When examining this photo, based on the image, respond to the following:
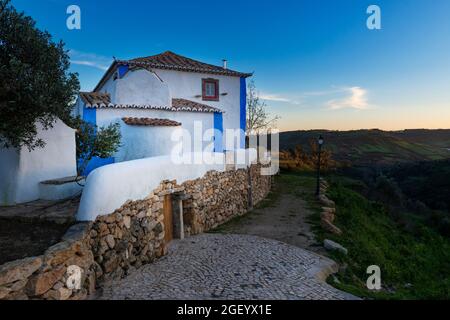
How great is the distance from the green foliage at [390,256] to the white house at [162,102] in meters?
7.04

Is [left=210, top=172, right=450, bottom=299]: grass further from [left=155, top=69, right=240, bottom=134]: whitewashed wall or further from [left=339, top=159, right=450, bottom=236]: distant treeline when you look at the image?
[left=155, top=69, right=240, bottom=134]: whitewashed wall

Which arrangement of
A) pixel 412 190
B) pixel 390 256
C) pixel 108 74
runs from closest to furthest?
pixel 390 256 → pixel 108 74 → pixel 412 190

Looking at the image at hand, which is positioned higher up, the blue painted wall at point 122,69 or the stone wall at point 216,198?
the blue painted wall at point 122,69

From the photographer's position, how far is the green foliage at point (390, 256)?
7824 millimetres

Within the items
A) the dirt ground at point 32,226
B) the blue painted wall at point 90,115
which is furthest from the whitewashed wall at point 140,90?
the dirt ground at point 32,226

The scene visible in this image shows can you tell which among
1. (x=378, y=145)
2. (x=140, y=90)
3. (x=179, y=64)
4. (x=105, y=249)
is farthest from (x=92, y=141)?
(x=378, y=145)

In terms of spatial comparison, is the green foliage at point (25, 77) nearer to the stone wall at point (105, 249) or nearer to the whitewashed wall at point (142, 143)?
the stone wall at point (105, 249)

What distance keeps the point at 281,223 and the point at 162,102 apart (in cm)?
725

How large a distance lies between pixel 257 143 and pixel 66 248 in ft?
71.8

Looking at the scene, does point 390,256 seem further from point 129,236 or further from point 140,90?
point 140,90

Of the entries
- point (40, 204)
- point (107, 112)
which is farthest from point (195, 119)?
point (40, 204)

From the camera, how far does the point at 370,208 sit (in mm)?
18703

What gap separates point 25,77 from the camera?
506 centimetres
